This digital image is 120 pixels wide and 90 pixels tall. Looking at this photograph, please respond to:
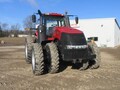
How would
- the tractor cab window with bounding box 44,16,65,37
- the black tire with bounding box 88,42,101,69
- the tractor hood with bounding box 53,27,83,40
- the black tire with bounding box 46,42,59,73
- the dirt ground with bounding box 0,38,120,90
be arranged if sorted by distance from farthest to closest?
the tractor cab window with bounding box 44,16,65,37 → the black tire with bounding box 88,42,101,69 → the tractor hood with bounding box 53,27,83,40 → the black tire with bounding box 46,42,59,73 → the dirt ground with bounding box 0,38,120,90

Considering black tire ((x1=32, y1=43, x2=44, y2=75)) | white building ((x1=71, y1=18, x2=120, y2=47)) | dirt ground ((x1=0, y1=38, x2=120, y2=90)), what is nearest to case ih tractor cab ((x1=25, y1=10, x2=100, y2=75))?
black tire ((x1=32, y1=43, x2=44, y2=75))

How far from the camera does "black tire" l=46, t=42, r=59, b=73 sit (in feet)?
37.1

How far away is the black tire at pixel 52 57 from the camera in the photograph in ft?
37.1

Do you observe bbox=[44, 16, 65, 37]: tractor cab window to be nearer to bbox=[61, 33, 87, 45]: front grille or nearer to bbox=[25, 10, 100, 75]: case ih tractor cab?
bbox=[25, 10, 100, 75]: case ih tractor cab

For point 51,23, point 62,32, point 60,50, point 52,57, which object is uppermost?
point 51,23

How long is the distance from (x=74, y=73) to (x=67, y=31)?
1797 millimetres

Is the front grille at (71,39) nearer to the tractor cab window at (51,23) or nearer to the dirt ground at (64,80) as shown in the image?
the dirt ground at (64,80)

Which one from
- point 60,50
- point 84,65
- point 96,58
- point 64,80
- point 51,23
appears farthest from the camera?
point 51,23

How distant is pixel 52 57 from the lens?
37.1ft

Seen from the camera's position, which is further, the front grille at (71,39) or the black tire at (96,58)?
the black tire at (96,58)

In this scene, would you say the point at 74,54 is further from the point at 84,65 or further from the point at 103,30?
the point at 103,30

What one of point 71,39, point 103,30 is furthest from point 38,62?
point 103,30

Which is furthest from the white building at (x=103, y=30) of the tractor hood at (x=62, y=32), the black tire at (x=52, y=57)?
the black tire at (x=52, y=57)

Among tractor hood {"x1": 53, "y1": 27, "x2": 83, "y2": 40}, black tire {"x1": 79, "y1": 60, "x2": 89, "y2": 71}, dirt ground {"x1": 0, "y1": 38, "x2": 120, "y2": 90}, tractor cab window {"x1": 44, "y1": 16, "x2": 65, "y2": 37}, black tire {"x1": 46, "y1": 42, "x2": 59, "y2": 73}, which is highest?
tractor cab window {"x1": 44, "y1": 16, "x2": 65, "y2": 37}
